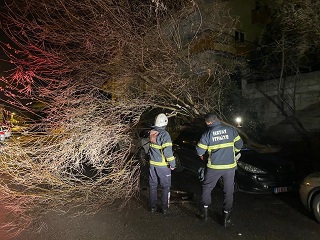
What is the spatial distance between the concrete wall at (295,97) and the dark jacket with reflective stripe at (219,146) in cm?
525

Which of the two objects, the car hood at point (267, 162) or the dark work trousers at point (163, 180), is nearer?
the dark work trousers at point (163, 180)

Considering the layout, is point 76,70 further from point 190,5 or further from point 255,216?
point 255,216

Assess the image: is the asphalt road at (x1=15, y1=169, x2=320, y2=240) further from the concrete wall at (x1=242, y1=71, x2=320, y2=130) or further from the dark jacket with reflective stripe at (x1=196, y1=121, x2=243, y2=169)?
the concrete wall at (x1=242, y1=71, x2=320, y2=130)

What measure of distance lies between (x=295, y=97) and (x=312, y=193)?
17.2 ft

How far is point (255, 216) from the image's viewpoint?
15.0 ft

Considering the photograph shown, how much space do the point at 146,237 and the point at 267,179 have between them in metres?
2.67

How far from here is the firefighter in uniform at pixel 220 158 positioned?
4.18 metres

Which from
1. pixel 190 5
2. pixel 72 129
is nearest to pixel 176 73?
pixel 190 5

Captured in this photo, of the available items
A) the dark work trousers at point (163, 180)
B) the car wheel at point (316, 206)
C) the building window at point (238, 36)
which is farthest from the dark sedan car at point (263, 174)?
the building window at point (238, 36)

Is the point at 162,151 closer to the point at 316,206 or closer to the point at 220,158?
the point at 220,158

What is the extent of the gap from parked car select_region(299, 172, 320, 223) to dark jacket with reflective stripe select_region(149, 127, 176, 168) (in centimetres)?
213

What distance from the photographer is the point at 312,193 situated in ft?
13.8

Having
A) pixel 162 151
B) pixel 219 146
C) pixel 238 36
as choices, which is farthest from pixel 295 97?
pixel 238 36

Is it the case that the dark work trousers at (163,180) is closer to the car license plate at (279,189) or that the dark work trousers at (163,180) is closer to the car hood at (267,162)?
the car hood at (267,162)
